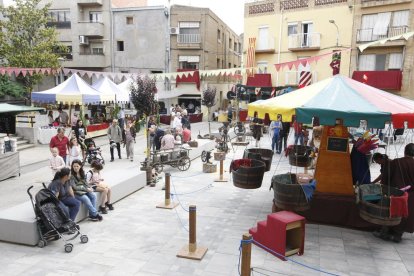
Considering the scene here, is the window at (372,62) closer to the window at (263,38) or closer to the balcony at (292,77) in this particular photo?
the balcony at (292,77)

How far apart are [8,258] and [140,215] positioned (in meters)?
2.96

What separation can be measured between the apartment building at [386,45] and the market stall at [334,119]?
1864 cm

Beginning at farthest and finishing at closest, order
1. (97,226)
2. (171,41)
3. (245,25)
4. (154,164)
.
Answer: (171,41) < (245,25) < (154,164) < (97,226)

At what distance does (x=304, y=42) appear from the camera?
27938 millimetres

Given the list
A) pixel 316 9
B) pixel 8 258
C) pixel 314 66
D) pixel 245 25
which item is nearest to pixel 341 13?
pixel 316 9

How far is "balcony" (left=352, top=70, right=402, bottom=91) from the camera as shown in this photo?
24781 mm

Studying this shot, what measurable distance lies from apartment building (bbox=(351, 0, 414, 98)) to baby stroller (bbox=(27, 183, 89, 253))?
23087 millimetres

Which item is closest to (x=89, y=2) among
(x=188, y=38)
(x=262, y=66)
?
(x=188, y=38)

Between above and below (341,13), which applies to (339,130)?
below

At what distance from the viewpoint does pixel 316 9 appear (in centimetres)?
2711

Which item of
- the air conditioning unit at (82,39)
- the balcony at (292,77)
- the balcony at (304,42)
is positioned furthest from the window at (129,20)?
the balcony at (292,77)

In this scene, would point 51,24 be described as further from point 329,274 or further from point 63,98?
point 329,274

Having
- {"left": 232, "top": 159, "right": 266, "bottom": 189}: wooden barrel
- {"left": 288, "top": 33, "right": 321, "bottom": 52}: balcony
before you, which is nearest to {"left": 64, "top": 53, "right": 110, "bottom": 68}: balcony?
{"left": 288, "top": 33, "right": 321, "bottom": 52}: balcony

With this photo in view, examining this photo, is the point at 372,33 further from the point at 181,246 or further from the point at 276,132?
the point at 181,246
